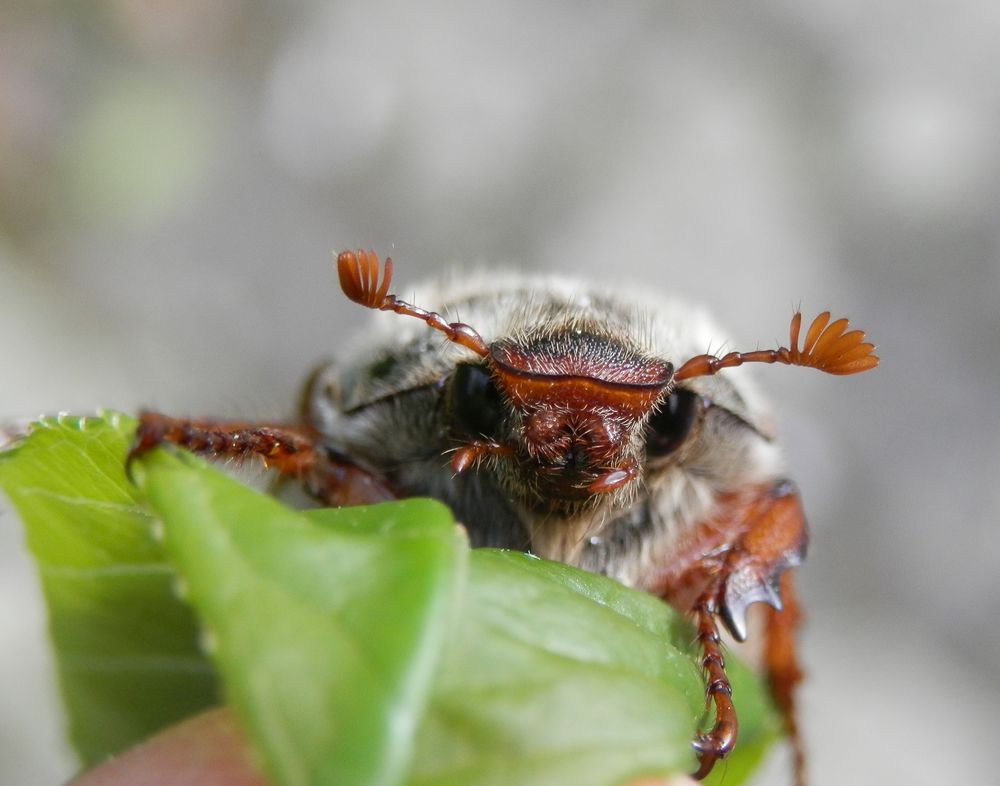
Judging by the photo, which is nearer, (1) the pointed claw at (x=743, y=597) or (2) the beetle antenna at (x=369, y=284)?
(2) the beetle antenna at (x=369, y=284)

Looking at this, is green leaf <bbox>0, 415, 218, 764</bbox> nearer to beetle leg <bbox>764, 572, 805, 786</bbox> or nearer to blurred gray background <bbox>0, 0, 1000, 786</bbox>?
beetle leg <bbox>764, 572, 805, 786</bbox>

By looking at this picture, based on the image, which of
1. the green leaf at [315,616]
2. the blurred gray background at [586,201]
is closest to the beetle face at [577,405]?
the green leaf at [315,616]

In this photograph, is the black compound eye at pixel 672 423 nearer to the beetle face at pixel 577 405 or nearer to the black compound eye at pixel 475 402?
the beetle face at pixel 577 405

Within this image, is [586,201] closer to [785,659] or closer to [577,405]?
[785,659]

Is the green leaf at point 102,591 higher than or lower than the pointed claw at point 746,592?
lower

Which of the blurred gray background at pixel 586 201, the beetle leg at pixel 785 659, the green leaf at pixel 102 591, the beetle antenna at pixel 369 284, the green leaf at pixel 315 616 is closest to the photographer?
the green leaf at pixel 315 616
